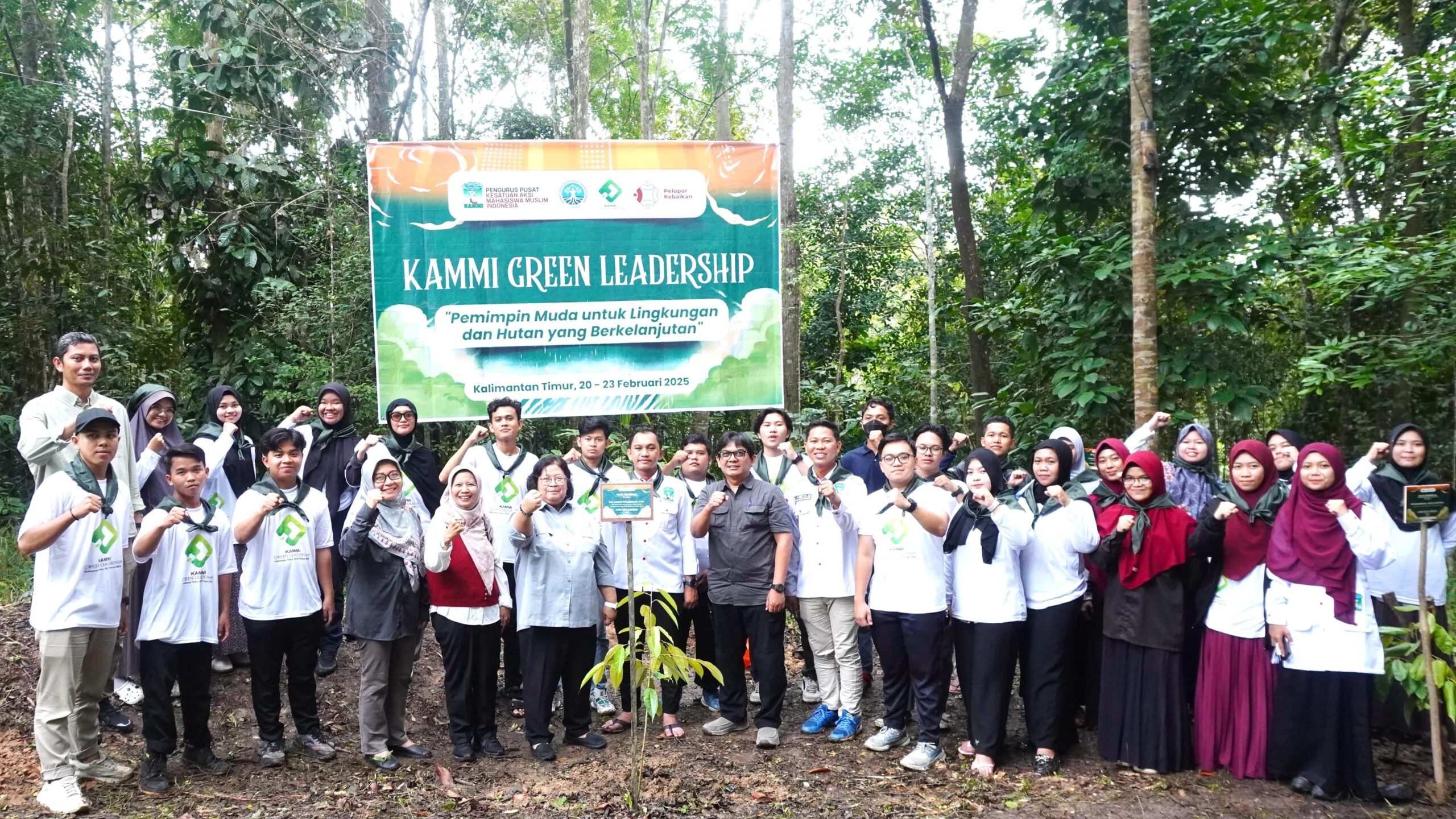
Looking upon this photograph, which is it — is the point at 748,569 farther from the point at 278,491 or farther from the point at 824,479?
the point at 278,491

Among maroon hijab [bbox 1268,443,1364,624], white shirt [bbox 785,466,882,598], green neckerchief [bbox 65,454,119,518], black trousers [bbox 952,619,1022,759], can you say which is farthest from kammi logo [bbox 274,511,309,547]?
maroon hijab [bbox 1268,443,1364,624]

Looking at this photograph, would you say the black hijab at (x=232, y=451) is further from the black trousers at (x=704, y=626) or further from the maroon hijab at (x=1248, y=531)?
the maroon hijab at (x=1248, y=531)

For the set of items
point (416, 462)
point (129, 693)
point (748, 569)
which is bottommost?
point (129, 693)

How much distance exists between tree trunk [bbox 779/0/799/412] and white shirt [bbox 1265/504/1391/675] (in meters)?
7.59

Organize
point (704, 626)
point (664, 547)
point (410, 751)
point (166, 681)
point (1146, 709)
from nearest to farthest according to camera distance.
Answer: point (166, 681) → point (1146, 709) → point (410, 751) → point (664, 547) → point (704, 626)

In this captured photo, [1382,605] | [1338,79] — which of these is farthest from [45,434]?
[1338,79]

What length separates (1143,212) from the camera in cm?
633

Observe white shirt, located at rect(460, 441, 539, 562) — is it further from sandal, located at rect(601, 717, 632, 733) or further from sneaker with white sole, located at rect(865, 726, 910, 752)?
sneaker with white sole, located at rect(865, 726, 910, 752)

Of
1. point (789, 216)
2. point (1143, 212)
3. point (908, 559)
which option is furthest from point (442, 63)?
point (908, 559)

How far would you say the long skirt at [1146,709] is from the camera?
454cm

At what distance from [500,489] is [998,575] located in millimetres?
2704

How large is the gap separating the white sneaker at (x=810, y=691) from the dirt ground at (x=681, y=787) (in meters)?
0.69

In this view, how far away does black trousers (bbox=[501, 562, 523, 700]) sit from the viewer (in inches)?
217

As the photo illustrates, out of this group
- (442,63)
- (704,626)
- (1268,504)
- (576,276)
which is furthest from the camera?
(442,63)
